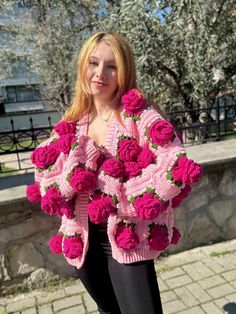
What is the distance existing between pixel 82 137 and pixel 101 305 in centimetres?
103

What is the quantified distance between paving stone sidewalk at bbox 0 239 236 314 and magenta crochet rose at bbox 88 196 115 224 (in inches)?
62.9

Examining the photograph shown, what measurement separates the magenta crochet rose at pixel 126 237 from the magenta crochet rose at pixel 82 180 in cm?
25

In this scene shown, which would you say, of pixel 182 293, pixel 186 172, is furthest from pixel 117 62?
pixel 182 293

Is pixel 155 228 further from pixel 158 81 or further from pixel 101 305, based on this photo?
pixel 158 81

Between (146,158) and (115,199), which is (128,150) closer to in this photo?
(146,158)

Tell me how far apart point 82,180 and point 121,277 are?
0.56 meters

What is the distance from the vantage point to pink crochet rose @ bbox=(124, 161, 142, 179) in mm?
1505

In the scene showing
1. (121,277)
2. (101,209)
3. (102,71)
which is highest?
(102,71)

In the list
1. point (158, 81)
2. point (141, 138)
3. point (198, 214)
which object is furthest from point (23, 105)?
point (141, 138)

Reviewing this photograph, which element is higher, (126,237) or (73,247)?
(126,237)

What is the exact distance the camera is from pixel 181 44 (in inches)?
244

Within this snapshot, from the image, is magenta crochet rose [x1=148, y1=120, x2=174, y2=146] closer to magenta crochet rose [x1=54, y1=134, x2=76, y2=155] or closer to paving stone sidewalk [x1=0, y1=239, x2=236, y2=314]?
magenta crochet rose [x1=54, y1=134, x2=76, y2=155]

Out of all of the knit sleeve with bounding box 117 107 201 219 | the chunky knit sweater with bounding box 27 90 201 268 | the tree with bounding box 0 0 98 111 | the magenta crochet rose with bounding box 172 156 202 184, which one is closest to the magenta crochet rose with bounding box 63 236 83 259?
the chunky knit sweater with bounding box 27 90 201 268

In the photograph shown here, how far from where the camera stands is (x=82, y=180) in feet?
4.89
